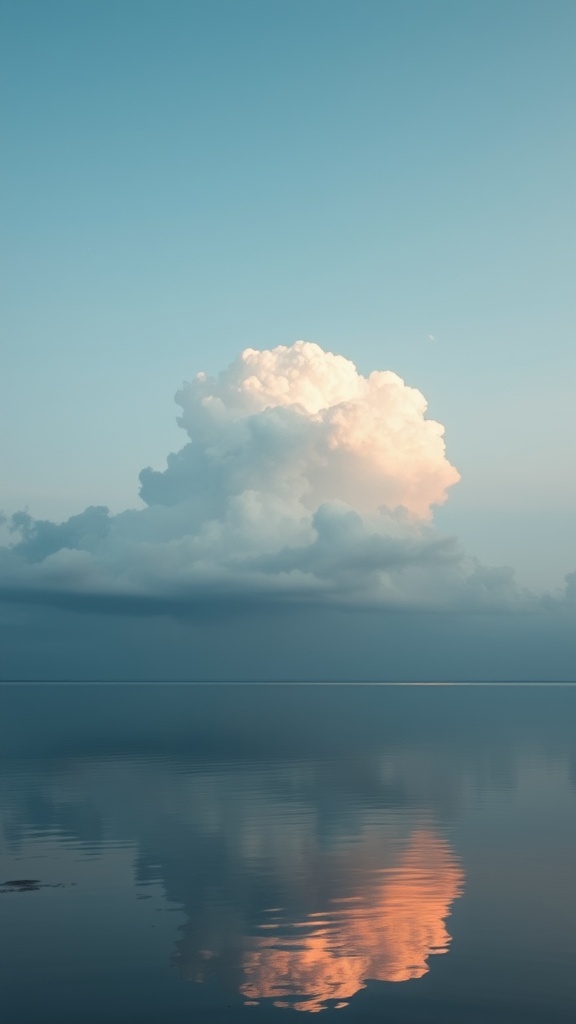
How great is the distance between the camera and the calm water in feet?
93.2

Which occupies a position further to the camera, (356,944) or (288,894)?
(288,894)

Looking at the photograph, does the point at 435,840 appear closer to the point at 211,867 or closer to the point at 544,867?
the point at 544,867

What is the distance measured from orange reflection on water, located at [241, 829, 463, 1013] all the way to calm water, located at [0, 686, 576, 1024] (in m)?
0.10

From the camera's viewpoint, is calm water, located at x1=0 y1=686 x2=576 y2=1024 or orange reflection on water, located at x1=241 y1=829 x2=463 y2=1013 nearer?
calm water, located at x1=0 y1=686 x2=576 y2=1024

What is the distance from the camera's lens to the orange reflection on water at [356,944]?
28969mm

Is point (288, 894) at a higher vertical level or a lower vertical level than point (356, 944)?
lower

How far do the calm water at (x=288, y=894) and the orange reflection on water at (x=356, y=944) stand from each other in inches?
3.8

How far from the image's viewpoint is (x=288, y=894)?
40.8 meters

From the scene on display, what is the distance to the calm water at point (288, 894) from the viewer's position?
1118 inches

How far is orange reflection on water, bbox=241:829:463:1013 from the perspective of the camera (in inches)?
1141

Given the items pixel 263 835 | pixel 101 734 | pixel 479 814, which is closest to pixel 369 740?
pixel 101 734

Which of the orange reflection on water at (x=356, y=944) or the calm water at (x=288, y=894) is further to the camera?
the orange reflection on water at (x=356, y=944)

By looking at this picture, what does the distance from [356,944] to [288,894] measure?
7968 millimetres

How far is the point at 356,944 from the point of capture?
3328cm
